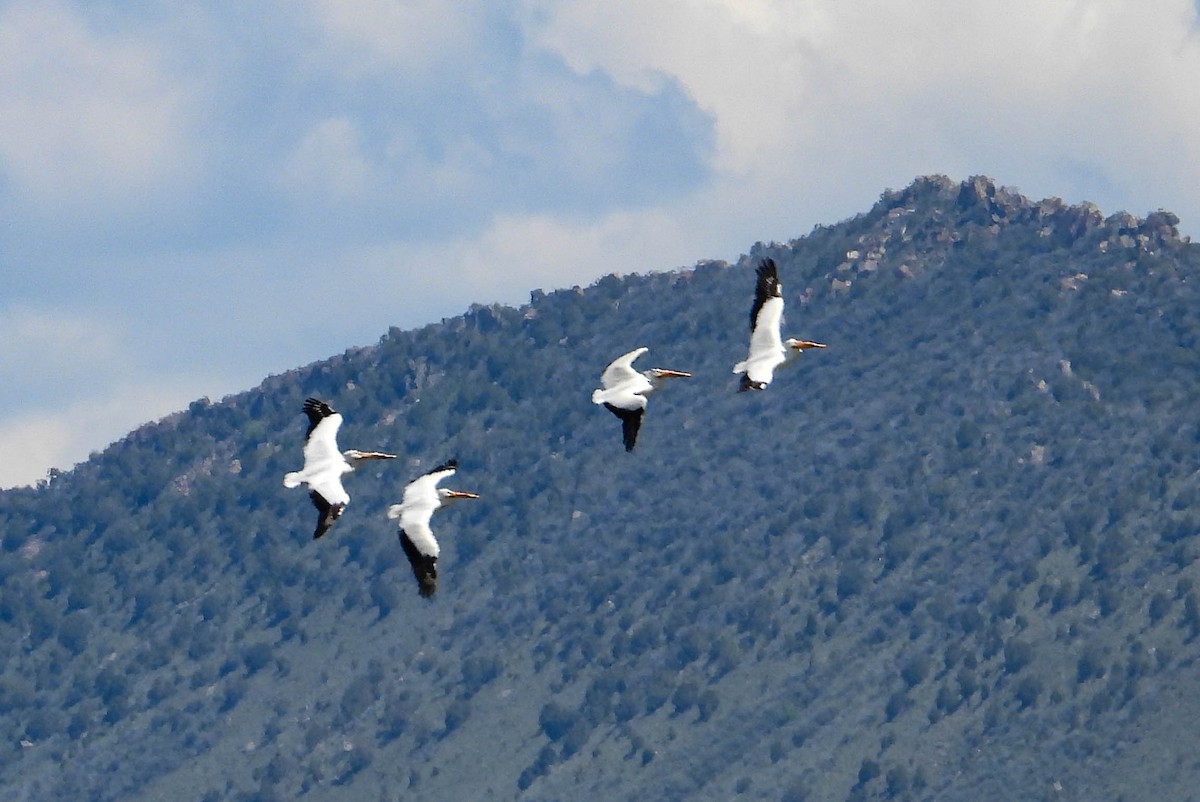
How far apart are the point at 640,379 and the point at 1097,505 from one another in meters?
142

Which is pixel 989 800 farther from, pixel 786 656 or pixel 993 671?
pixel 786 656

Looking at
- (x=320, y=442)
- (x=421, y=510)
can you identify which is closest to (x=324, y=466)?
(x=320, y=442)

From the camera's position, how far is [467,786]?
19188 centimetres

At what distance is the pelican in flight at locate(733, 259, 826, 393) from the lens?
5869cm

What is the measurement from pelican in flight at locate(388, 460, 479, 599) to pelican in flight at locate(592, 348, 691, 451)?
410 cm

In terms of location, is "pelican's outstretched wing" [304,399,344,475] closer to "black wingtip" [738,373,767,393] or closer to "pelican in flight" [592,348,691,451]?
"pelican in flight" [592,348,691,451]

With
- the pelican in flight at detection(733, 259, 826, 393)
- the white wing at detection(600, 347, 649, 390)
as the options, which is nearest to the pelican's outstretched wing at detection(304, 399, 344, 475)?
the white wing at detection(600, 347, 649, 390)

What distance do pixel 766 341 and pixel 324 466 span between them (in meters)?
10.9

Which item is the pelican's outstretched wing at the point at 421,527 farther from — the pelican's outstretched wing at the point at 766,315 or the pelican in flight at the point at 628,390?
the pelican's outstretched wing at the point at 766,315

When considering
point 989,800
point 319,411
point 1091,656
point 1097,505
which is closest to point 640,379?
point 319,411

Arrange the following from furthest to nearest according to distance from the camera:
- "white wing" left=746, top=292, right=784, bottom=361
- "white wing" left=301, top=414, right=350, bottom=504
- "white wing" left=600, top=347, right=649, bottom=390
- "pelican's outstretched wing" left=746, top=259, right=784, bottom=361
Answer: "white wing" left=600, top=347, right=649, bottom=390 < "pelican's outstretched wing" left=746, top=259, right=784, bottom=361 < "white wing" left=746, top=292, right=784, bottom=361 < "white wing" left=301, top=414, right=350, bottom=504

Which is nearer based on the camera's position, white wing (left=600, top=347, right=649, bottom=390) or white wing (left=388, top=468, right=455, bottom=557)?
white wing (left=388, top=468, right=455, bottom=557)

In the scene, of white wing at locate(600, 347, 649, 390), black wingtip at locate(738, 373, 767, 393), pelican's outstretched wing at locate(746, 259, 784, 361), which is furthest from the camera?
white wing at locate(600, 347, 649, 390)

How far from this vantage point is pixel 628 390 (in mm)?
60156
